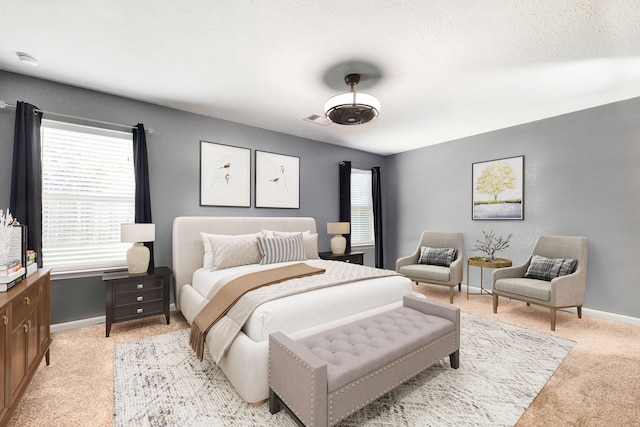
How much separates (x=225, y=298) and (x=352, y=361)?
4.15 ft

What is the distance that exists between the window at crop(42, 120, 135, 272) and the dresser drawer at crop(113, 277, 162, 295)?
1.84 ft

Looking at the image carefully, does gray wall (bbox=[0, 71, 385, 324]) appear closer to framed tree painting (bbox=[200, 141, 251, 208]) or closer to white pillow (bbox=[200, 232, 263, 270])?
framed tree painting (bbox=[200, 141, 251, 208])

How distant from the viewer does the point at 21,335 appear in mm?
1766

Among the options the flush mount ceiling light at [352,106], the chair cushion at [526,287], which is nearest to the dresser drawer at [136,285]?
the flush mount ceiling light at [352,106]

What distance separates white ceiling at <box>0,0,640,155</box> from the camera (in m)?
1.98

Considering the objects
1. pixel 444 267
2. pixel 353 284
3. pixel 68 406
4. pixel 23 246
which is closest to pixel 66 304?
pixel 23 246

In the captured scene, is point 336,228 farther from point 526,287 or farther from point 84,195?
point 84,195

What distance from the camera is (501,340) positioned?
2.93 meters

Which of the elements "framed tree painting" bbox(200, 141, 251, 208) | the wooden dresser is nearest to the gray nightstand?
"framed tree painting" bbox(200, 141, 251, 208)

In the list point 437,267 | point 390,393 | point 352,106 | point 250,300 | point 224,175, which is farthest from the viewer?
point 437,267

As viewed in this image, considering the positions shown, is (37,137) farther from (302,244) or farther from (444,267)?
(444,267)

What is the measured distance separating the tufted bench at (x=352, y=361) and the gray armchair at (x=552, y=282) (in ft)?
5.77

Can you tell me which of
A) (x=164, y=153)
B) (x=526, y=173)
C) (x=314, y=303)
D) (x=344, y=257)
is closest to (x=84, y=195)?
(x=164, y=153)

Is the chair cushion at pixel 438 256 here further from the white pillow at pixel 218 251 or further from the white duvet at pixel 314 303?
the white pillow at pixel 218 251
